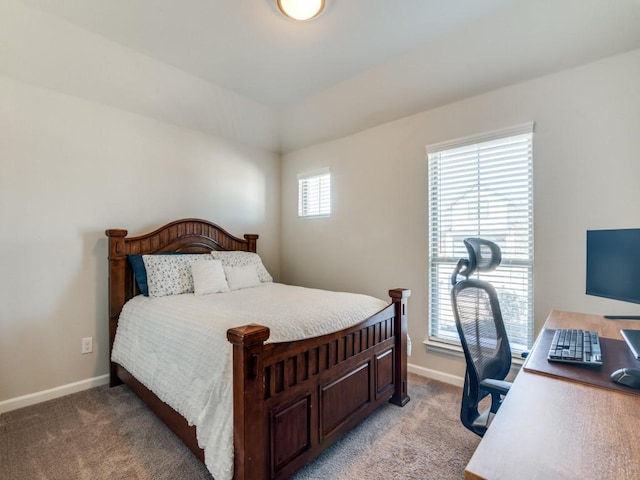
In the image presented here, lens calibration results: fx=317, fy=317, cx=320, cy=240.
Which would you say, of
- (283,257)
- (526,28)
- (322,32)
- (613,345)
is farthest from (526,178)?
(283,257)

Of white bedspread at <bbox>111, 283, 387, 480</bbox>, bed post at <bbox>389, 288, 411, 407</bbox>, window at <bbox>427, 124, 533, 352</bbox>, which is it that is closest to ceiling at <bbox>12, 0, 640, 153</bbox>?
window at <bbox>427, 124, 533, 352</bbox>

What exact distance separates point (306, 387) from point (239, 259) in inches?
75.1

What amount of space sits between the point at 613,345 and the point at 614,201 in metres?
1.15

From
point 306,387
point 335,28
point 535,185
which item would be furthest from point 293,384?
point 335,28

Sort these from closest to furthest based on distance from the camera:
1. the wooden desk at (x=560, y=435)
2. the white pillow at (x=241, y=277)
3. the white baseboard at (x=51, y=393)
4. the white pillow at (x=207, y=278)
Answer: the wooden desk at (x=560, y=435) → the white baseboard at (x=51, y=393) → the white pillow at (x=207, y=278) → the white pillow at (x=241, y=277)

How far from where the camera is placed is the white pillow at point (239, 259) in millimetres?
3213

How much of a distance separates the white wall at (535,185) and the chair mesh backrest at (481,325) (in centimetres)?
102

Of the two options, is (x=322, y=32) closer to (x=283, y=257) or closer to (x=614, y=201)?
(x=614, y=201)

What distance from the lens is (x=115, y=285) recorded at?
2697mm

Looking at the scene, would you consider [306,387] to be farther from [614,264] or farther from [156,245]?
[156,245]

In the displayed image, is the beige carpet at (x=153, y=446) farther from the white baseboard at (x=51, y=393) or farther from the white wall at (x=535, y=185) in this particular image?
the white wall at (x=535, y=185)

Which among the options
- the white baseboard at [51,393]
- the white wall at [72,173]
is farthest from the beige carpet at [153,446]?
the white wall at [72,173]

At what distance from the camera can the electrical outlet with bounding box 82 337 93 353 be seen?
271 cm

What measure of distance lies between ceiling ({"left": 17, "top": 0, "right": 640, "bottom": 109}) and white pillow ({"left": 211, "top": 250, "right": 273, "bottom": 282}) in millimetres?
1718
